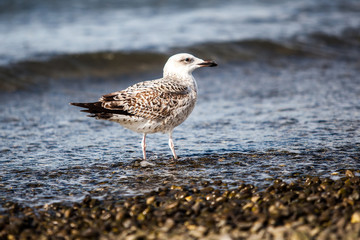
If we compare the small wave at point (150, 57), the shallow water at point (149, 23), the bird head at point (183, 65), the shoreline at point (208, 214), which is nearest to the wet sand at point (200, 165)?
the shoreline at point (208, 214)

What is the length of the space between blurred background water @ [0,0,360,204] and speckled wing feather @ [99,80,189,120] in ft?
2.32

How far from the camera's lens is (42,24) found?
656 inches

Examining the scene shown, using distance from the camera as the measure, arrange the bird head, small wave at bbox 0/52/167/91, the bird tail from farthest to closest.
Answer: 1. small wave at bbox 0/52/167/91
2. the bird head
3. the bird tail

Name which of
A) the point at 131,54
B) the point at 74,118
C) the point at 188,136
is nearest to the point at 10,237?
the point at 188,136

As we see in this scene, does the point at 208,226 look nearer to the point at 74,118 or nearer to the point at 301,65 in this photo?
the point at 74,118

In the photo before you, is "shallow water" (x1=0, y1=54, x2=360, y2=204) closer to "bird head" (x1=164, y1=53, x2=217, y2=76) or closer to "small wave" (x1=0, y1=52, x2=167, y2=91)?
"small wave" (x1=0, y1=52, x2=167, y2=91)

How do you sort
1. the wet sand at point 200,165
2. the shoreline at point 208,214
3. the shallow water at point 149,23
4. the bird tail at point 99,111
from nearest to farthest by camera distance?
1. the shoreline at point 208,214
2. the wet sand at point 200,165
3. the bird tail at point 99,111
4. the shallow water at point 149,23

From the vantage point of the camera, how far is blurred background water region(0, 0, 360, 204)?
624cm

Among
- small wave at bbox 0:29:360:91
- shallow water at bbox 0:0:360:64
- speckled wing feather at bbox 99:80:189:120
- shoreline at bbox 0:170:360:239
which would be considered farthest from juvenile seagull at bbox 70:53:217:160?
shallow water at bbox 0:0:360:64

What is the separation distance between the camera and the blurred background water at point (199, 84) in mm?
6242

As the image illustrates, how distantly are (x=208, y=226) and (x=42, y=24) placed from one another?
13.7 metres

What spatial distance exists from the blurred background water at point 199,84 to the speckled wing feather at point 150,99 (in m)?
0.71

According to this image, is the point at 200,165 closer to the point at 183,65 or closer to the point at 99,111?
the point at 99,111

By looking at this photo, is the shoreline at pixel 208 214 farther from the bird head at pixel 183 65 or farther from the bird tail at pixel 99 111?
the bird head at pixel 183 65
